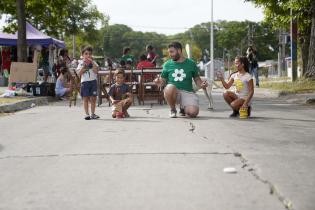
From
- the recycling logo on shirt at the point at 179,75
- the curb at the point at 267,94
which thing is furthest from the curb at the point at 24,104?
the curb at the point at 267,94

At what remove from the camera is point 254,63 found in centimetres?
2609

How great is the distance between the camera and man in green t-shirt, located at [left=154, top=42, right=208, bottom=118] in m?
10.9

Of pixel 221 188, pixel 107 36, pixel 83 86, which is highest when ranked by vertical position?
pixel 107 36

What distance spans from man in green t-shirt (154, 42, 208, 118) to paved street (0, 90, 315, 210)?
1.44 metres

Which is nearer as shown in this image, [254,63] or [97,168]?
[97,168]

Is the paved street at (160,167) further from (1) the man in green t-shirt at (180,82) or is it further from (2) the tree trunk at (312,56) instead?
(2) the tree trunk at (312,56)

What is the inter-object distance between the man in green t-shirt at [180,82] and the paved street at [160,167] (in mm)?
1438

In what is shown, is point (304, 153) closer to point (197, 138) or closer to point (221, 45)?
point (197, 138)

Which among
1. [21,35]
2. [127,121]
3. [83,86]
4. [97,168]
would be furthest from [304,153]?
[21,35]

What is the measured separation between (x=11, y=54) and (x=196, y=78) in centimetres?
2122

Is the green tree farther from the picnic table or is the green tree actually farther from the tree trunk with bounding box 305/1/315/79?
the picnic table

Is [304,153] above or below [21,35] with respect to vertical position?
below

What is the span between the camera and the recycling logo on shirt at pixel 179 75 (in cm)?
1102

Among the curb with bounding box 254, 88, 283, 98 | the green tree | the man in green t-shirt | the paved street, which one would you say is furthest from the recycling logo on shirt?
the green tree
